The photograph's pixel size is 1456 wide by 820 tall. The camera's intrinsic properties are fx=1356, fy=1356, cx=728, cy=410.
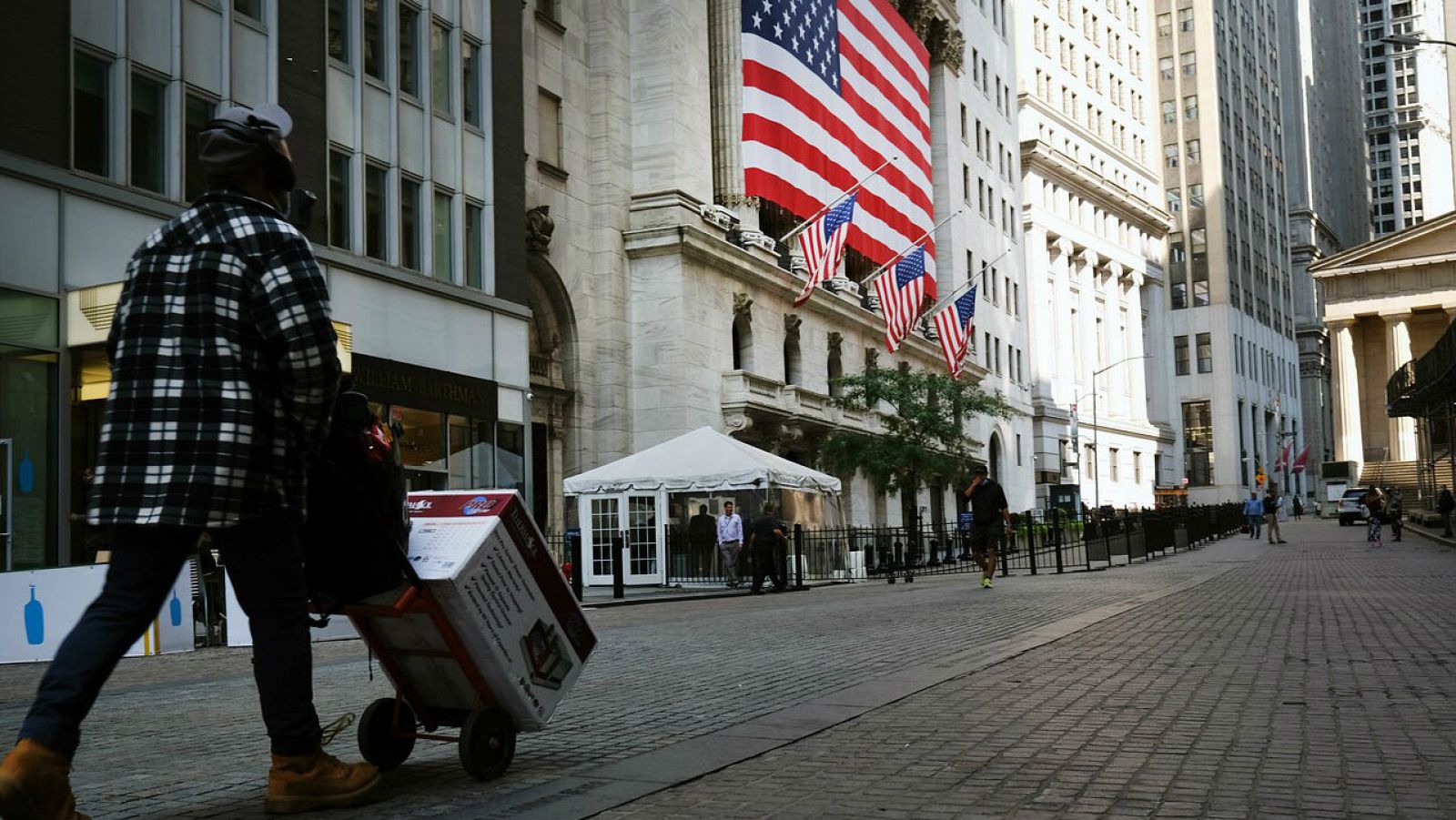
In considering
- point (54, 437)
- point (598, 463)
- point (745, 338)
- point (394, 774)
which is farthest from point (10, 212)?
point (745, 338)

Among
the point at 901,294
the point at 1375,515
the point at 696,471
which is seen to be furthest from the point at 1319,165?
the point at 696,471

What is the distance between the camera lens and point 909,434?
38.6 meters

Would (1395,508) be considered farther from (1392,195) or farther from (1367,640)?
(1392,195)

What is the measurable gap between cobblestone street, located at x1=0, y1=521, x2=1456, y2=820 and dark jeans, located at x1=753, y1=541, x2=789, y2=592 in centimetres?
1122

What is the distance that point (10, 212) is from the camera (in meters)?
17.3

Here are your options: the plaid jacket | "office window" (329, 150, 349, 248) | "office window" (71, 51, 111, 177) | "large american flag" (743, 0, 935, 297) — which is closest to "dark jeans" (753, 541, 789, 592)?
"office window" (329, 150, 349, 248)

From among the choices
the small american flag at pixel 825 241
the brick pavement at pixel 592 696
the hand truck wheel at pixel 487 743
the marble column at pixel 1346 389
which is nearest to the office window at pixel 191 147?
the brick pavement at pixel 592 696

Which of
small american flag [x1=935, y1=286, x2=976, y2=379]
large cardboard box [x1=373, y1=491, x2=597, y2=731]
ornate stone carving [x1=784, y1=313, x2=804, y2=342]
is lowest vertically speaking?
large cardboard box [x1=373, y1=491, x2=597, y2=731]

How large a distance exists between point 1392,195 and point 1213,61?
103 meters

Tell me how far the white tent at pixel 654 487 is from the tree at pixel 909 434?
9.92 m

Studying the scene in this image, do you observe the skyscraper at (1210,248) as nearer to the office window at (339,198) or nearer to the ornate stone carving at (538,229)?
the ornate stone carving at (538,229)

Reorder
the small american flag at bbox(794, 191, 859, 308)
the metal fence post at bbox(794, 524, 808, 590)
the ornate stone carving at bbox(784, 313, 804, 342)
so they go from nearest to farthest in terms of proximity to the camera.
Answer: the metal fence post at bbox(794, 524, 808, 590), the small american flag at bbox(794, 191, 859, 308), the ornate stone carving at bbox(784, 313, 804, 342)

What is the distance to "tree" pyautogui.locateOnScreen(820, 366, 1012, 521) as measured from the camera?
124 ft

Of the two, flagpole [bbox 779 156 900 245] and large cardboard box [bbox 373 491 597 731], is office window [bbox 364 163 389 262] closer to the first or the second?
flagpole [bbox 779 156 900 245]
